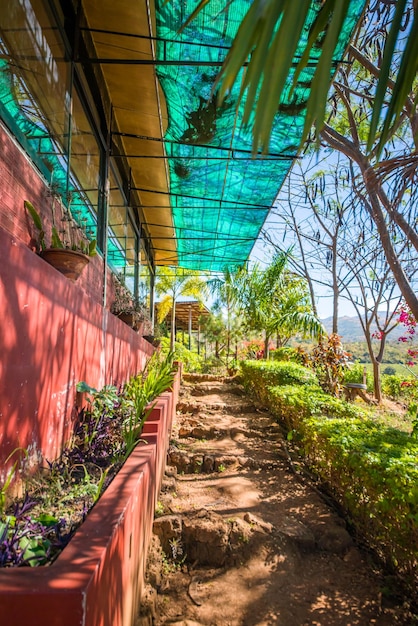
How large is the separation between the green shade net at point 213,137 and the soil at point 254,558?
2.67m

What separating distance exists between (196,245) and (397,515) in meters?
9.03

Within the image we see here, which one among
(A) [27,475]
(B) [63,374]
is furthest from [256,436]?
(A) [27,475]

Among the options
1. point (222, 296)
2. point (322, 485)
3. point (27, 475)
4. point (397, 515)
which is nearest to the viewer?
point (27, 475)

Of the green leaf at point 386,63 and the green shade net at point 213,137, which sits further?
the green shade net at point 213,137

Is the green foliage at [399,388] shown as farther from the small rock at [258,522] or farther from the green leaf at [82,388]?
the green leaf at [82,388]

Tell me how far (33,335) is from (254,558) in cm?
234

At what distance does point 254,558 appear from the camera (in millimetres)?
2990

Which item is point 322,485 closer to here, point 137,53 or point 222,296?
point 137,53

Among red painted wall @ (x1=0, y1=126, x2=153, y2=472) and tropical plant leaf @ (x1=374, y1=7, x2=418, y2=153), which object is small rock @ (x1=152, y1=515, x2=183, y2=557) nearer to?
red painted wall @ (x1=0, y1=126, x2=153, y2=472)

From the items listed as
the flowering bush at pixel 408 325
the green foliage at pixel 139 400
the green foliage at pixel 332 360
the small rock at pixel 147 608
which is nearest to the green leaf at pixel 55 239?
the green foliage at pixel 139 400

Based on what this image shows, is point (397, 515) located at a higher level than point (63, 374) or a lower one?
lower

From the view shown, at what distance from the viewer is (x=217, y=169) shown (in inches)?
252

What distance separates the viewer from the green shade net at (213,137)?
12.2ft

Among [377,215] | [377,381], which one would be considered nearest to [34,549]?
[377,215]
